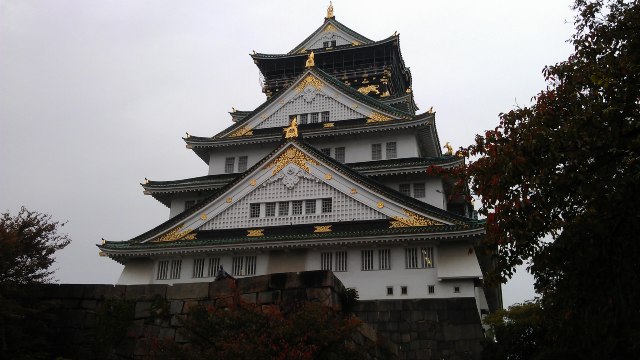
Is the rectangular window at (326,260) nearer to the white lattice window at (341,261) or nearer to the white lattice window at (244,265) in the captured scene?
the white lattice window at (341,261)

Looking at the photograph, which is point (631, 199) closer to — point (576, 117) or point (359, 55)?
point (576, 117)

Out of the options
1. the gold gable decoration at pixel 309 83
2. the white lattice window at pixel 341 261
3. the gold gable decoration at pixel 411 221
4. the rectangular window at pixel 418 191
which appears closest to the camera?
the gold gable decoration at pixel 411 221

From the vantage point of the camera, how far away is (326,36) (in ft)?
150

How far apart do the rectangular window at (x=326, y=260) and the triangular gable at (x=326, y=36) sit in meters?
21.7

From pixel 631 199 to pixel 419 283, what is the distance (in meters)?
16.1

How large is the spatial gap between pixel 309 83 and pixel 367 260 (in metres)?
14.9

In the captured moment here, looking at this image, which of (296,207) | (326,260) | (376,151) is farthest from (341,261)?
(376,151)

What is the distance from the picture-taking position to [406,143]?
34531 mm

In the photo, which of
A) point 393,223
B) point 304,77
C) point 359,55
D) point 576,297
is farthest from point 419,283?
point 359,55

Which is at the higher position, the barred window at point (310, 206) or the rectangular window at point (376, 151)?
the rectangular window at point (376, 151)

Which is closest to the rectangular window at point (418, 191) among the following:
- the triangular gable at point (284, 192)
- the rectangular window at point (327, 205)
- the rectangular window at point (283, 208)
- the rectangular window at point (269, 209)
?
the triangular gable at point (284, 192)

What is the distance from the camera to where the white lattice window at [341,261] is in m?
27.4

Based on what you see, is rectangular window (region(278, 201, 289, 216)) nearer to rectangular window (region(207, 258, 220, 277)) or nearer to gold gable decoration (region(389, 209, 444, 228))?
rectangular window (region(207, 258, 220, 277))

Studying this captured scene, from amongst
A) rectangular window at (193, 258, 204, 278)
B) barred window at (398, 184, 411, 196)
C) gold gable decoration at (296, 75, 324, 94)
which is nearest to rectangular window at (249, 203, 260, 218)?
rectangular window at (193, 258, 204, 278)
